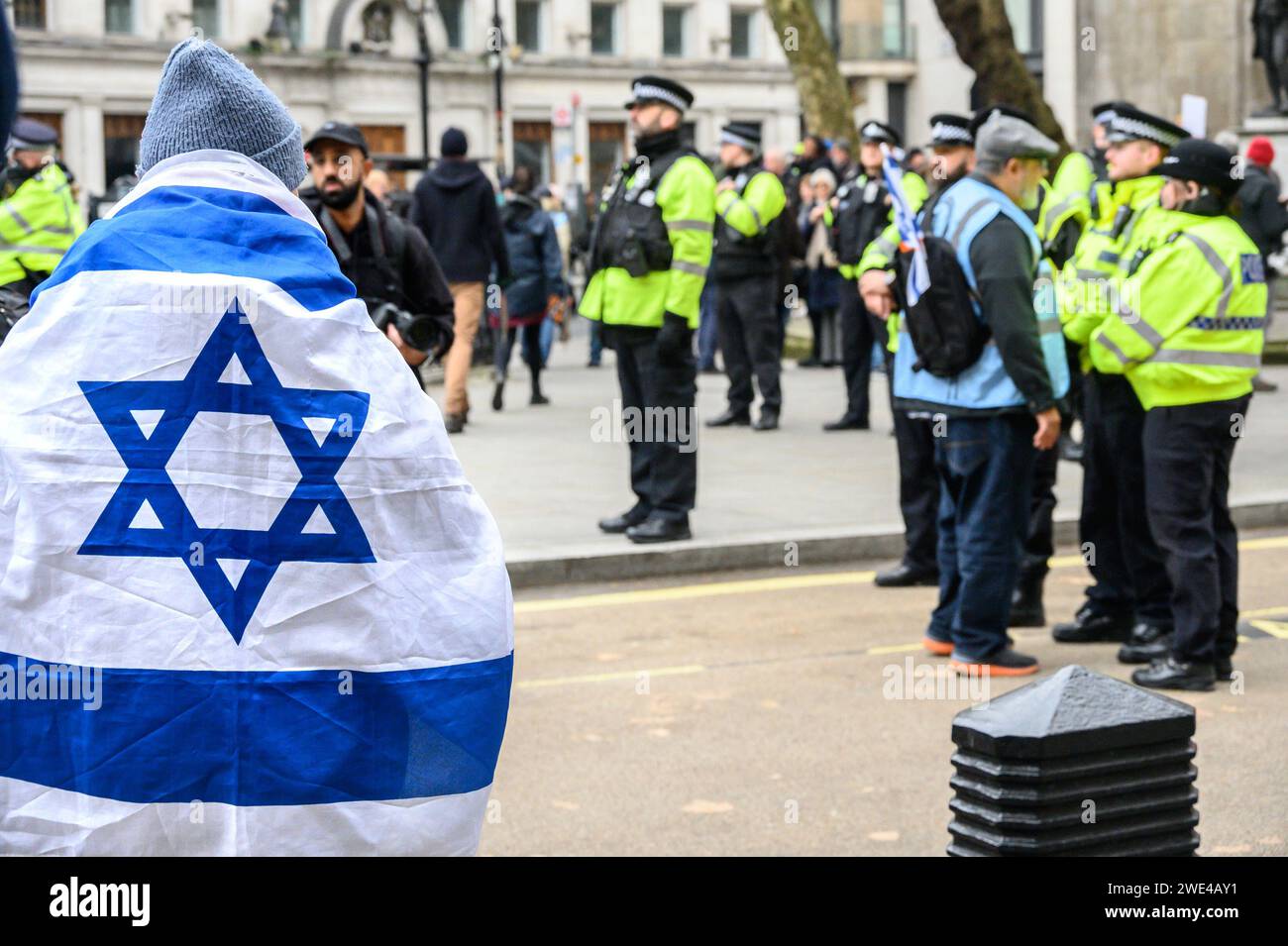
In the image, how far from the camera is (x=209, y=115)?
9.29ft

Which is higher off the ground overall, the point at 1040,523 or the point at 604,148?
the point at 604,148

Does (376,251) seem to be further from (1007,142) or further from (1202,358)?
(1202,358)

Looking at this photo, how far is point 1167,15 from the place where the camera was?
26797 mm

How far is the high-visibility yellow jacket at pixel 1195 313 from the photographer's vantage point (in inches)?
281

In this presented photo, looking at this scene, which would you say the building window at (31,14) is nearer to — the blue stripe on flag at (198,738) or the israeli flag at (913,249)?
the israeli flag at (913,249)

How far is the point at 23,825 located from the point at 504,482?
9.72m

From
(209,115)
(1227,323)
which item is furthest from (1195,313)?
(209,115)

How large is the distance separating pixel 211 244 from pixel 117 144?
49.2 metres

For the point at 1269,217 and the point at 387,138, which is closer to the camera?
the point at 1269,217

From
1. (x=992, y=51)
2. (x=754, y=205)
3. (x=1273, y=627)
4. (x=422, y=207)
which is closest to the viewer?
(x=1273, y=627)

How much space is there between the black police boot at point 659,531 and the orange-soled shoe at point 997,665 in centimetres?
269

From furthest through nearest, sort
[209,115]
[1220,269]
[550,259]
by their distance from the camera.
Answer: [550,259] → [1220,269] → [209,115]

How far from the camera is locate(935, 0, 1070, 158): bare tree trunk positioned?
18.1 m

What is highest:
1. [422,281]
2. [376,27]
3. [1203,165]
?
[376,27]
